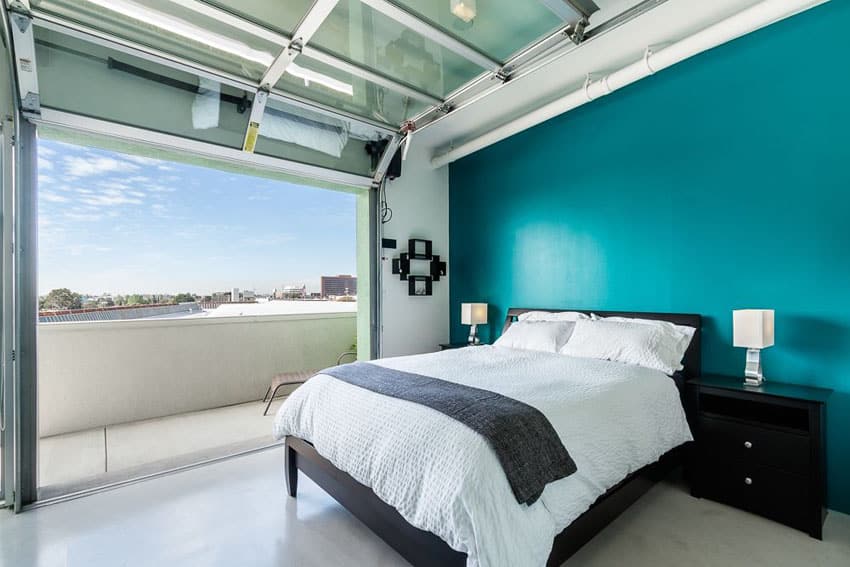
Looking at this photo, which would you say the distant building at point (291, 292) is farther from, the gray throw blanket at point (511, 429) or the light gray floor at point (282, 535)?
the gray throw blanket at point (511, 429)

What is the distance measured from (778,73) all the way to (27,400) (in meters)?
4.98

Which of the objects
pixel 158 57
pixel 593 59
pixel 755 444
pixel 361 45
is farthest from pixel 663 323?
pixel 158 57

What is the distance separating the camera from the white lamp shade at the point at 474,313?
4.13 metres

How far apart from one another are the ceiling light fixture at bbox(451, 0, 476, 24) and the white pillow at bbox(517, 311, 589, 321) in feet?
7.61

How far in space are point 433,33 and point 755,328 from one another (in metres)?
2.59

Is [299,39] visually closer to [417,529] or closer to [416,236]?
[416,236]

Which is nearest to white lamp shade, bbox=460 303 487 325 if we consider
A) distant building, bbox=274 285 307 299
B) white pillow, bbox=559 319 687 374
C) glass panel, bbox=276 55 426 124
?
white pillow, bbox=559 319 687 374

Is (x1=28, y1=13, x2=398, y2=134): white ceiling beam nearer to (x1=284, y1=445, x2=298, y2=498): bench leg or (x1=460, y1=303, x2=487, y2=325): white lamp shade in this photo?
(x1=460, y1=303, x2=487, y2=325): white lamp shade

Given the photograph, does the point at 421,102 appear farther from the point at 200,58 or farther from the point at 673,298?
the point at 673,298

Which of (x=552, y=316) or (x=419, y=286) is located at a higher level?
(x=419, y=286)

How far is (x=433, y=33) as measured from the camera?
8.16 feet

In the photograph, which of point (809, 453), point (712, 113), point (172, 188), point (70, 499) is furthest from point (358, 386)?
point (172, 188)

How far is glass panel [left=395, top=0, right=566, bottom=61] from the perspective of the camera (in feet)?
7.62

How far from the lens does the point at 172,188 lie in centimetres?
447
